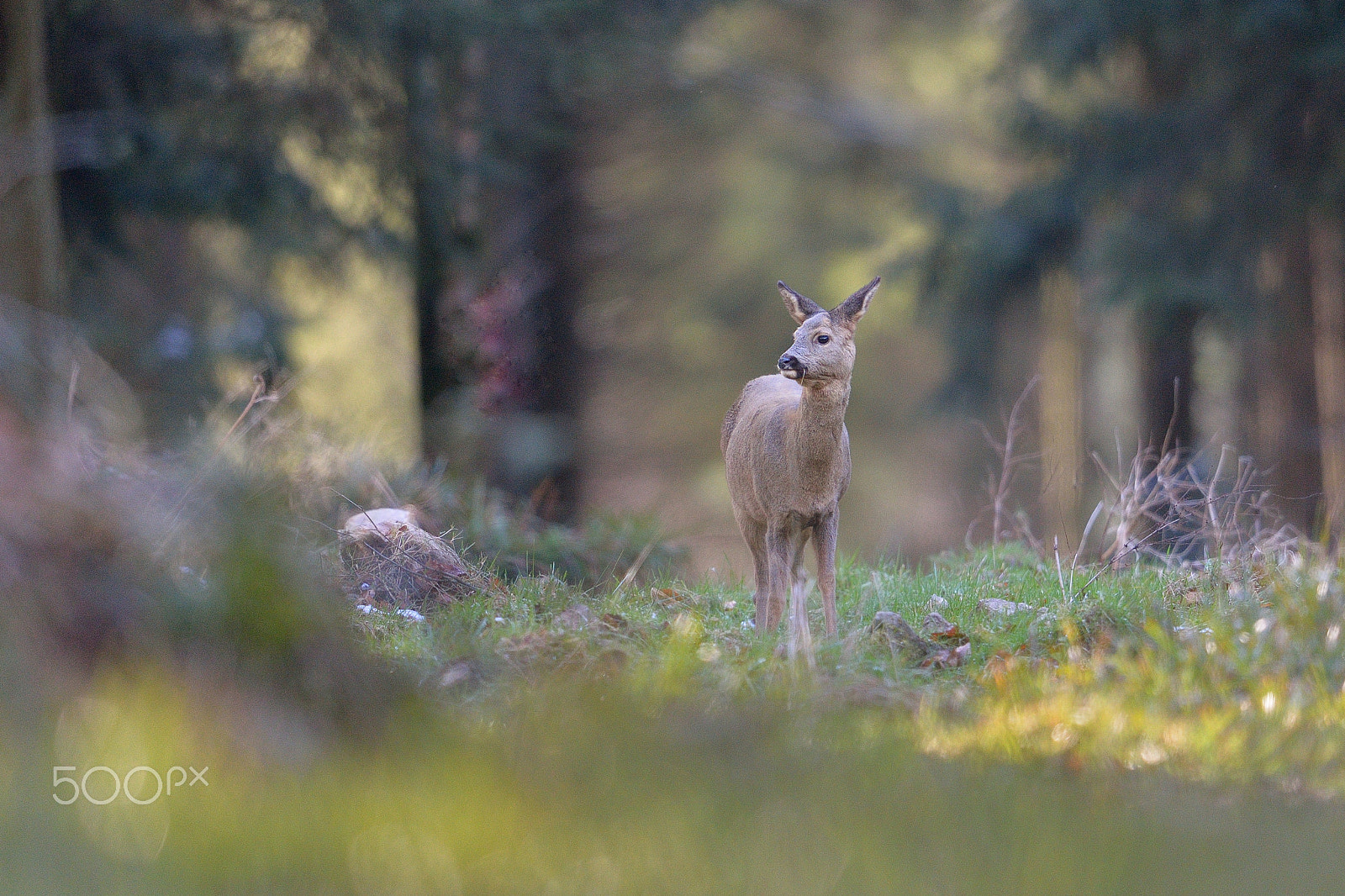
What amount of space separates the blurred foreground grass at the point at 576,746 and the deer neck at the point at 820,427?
1444mm

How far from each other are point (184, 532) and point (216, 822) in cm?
118

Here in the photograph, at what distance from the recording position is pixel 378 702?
3510mm

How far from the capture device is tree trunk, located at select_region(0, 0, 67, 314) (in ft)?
34.6

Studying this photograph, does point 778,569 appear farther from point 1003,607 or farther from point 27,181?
point 27,181

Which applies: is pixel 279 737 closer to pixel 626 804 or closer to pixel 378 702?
pixel 378 702

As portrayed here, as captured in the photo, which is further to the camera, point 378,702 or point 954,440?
point 954,440

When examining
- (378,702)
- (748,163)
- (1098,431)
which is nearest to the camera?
(378,702)

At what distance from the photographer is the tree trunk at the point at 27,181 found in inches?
415

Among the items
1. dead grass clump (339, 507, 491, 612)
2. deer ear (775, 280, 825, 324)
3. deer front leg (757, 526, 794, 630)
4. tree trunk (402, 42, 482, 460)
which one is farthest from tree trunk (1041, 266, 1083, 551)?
dead grass clump (339, 507, 491, 612)

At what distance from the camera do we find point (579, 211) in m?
15.2

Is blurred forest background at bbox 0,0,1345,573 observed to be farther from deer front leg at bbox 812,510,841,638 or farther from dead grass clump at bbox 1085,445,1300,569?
deer front leg at bbox 812,510,841,638

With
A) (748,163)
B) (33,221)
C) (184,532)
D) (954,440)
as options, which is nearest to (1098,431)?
(954,440)

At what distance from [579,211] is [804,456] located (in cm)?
954

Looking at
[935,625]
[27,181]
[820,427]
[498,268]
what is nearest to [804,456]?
[820,427]
